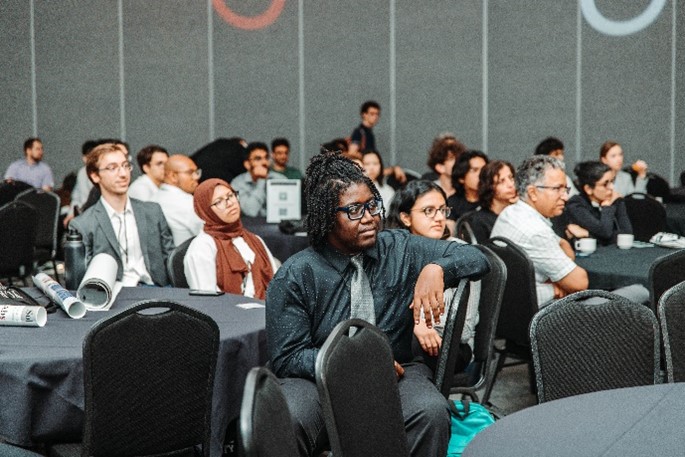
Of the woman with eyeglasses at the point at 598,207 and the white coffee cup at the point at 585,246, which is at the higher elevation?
the woman with eyeglasses at the point at 598,207

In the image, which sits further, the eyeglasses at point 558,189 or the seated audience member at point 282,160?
the seated audience member at point 282,160

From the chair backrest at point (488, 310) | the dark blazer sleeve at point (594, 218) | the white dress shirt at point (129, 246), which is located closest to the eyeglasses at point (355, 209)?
the chair backrest at point (488, 310)

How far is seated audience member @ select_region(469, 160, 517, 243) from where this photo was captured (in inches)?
204

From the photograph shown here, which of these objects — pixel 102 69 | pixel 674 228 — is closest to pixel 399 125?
pixel 102 69

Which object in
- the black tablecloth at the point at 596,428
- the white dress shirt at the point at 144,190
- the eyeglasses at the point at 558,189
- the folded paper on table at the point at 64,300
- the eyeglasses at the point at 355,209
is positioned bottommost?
the black tablecloth at the point at 596,428

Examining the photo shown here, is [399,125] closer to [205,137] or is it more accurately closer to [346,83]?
[346,83]

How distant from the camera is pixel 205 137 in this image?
11211 millimetres

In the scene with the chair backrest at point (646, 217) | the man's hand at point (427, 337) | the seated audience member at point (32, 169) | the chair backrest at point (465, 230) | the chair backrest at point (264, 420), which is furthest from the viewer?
the seated audience member at point (32, 169)

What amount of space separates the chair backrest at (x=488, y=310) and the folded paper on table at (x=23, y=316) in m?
1.61

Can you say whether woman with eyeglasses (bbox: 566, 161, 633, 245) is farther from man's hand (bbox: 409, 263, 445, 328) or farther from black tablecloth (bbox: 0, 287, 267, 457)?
man's hand (bbox: 409, 263, 445, 328)

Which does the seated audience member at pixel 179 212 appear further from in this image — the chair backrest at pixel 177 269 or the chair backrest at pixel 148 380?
the chair backrest at pixel 148 380

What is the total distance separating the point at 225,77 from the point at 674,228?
5830 mm

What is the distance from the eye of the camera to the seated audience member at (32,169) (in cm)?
1077

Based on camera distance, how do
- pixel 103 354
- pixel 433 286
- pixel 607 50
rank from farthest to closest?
pixel 607 50
pixel 433 286
pixel 103 354
